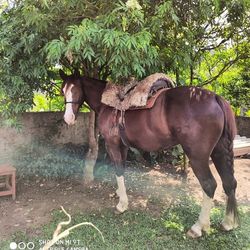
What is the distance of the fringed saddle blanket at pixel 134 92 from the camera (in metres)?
3.34

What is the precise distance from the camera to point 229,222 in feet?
10.7

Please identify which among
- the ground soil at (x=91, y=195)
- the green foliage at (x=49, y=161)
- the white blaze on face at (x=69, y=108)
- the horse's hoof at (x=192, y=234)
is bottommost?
the horse's hoof at (x=192, y=234)

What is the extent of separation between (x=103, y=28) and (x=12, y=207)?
2.47m

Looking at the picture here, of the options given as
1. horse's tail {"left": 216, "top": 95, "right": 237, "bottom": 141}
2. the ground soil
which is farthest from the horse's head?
horse's tail {"left": 216, "top": 95, "right": 237, "bottom": 141}

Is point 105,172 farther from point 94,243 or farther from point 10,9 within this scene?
point 10,9

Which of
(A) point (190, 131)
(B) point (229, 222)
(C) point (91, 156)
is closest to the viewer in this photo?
(A) point (190, 131)

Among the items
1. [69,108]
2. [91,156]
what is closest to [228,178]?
[69,108]

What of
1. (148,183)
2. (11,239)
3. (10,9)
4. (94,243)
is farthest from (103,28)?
(148,183)

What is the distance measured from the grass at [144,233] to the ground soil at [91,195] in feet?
0.53

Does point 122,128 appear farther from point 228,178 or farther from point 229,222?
point 229,222

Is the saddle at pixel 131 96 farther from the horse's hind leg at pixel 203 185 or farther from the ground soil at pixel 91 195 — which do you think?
the ground soil at pixel 91 195

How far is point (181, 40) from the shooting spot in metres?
3.86

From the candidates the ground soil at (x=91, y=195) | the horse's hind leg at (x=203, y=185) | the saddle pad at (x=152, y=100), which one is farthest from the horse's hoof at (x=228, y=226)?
the saddle pad at (x=152, y=100)

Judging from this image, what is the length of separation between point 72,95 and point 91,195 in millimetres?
1425
